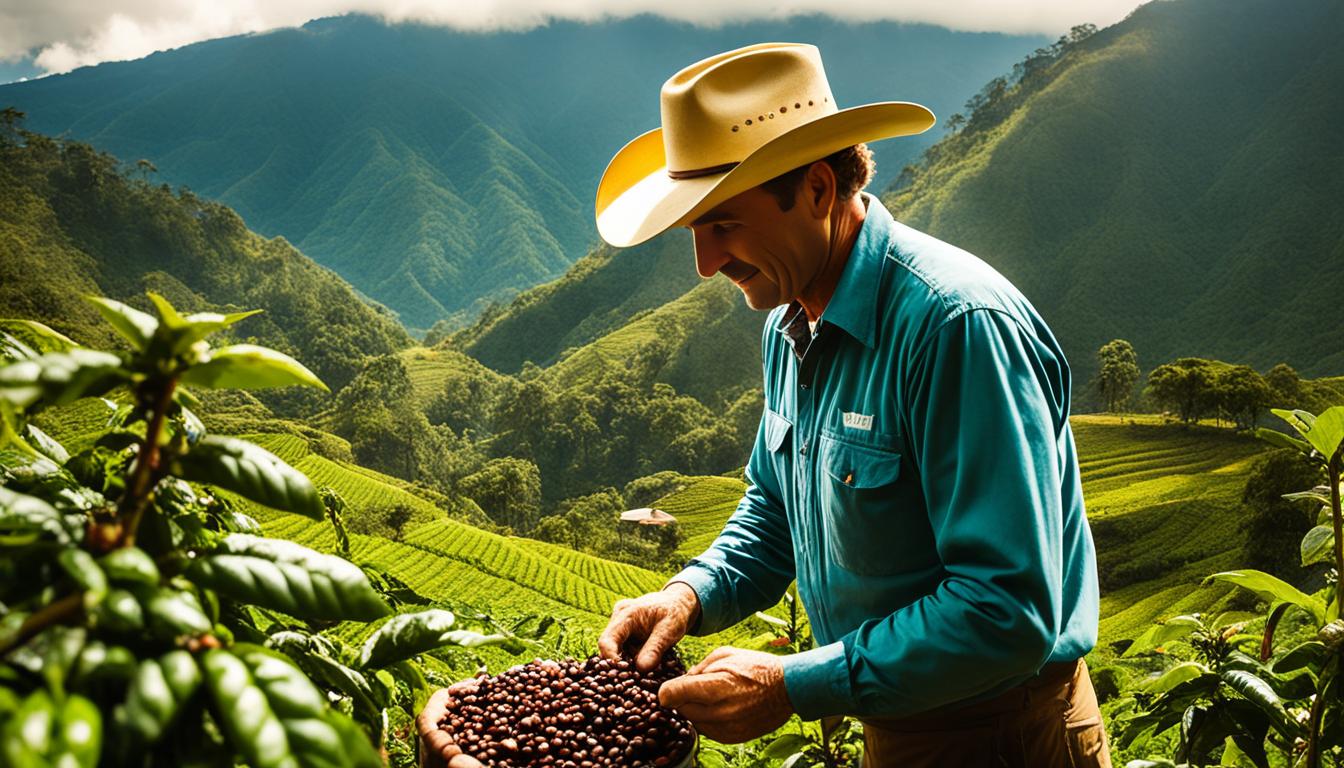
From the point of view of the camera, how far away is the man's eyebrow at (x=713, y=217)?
2091 mm

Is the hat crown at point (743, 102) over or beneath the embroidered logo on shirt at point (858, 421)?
over

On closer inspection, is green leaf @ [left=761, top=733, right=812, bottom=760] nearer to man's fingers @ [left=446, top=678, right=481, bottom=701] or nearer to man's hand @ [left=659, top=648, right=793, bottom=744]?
man's hand @ [left=659, top=648, right=793, bottom=744]

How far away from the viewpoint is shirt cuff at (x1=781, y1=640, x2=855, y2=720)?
187 centimetres

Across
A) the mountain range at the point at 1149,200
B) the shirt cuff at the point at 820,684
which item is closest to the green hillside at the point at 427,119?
the mountain range at the point at 1149,200

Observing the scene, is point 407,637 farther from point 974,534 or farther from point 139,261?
point 139,261

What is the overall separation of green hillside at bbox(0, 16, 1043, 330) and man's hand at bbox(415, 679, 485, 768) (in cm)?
6232

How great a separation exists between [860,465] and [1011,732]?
28.3 inches

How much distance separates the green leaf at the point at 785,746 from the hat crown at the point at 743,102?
6.34ft

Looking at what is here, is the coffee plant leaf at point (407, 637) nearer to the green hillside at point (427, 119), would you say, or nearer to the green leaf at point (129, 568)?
the green leaf at point (129, 568)

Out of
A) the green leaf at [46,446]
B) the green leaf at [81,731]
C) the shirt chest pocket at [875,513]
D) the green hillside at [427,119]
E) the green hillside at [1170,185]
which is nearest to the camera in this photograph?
the green leaf at [81,731]

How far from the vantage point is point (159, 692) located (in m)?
0.75

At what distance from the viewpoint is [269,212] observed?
8044 centimetres

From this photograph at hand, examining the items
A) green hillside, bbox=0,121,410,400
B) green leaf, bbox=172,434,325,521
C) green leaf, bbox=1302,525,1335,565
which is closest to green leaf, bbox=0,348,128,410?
green leaf, bbox=172,434,325,521

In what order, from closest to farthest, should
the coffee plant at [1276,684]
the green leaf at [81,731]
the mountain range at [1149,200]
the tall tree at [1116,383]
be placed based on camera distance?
the green leaf at [81,731] → the coffee plant at [1276,684] → the tall tree at [1116,383] → the mountain range at [1149,200]
